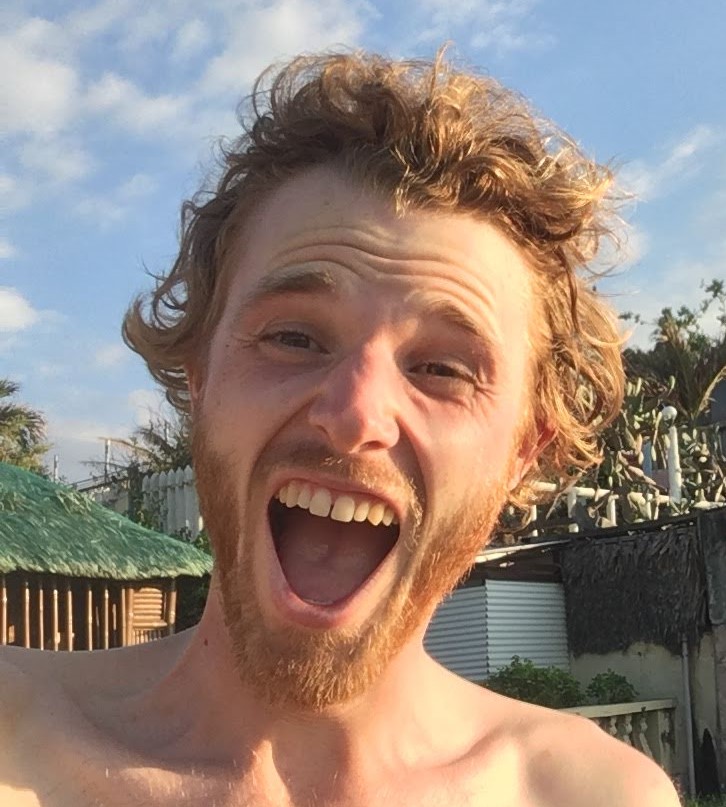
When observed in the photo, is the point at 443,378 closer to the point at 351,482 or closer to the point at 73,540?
the point at 351,482

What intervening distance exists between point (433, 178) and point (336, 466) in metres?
0.56

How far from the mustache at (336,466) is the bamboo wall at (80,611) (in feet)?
20.1

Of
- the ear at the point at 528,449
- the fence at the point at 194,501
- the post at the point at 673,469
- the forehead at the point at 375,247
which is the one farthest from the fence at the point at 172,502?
the forehead at the point at 375,247

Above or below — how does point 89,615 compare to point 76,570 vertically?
below

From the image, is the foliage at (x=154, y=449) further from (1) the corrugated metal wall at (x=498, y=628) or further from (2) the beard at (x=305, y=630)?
(2) the beard at (x=305, y=630)

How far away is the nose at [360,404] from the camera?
1.49 m

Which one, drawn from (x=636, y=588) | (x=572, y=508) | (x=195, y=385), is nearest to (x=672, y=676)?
(x=636, y=588)

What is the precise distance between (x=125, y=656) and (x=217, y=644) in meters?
0.28

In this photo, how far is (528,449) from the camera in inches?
78.9

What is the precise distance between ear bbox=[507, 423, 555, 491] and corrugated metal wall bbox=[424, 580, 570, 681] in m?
8.92

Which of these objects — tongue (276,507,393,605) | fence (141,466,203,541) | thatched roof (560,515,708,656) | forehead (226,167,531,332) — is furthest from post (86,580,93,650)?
tongue (276,507,393,605)

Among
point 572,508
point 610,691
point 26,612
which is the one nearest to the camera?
point 26,612

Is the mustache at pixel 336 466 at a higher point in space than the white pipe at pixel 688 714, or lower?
higher

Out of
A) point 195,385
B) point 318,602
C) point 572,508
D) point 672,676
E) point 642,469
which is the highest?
point 642,469
